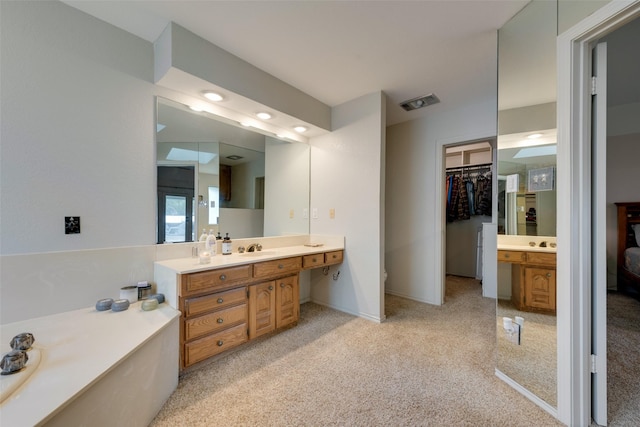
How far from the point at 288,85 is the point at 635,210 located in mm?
5230

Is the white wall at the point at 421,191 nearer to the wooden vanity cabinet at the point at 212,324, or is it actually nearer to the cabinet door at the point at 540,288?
the cabinet door at the point at 540,288

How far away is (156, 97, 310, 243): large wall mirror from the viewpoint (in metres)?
2.21

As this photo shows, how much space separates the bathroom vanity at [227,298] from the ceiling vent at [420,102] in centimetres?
222

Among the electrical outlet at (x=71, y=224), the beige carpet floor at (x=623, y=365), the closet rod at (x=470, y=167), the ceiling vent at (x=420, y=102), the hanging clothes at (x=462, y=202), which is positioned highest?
the ceiling vent at (x=420, y=102)

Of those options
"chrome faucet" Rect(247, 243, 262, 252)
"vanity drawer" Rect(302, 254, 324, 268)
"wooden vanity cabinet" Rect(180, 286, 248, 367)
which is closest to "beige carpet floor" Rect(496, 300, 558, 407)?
"vanity drawer" Rect(302, 254, 324, 268)

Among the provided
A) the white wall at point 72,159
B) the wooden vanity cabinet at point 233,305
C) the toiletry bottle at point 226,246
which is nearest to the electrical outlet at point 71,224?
the white wall at point 72,159

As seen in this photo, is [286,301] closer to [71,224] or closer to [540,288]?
[71,224]

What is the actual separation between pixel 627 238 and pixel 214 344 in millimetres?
5658

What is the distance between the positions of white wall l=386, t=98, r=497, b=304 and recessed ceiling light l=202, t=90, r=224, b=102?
2.49 meters

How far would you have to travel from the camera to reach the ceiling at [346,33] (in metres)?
1.70

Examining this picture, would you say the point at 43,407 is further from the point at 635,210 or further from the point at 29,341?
the point at 635,210

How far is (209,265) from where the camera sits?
6.34ft

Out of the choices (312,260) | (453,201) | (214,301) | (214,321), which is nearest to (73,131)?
(214,301)

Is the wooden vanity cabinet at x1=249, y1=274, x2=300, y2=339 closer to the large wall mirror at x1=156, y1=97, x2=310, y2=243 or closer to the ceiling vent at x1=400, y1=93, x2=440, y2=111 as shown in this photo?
the large wall mirror at x1=156, y1=97, x2=310, y2=243
